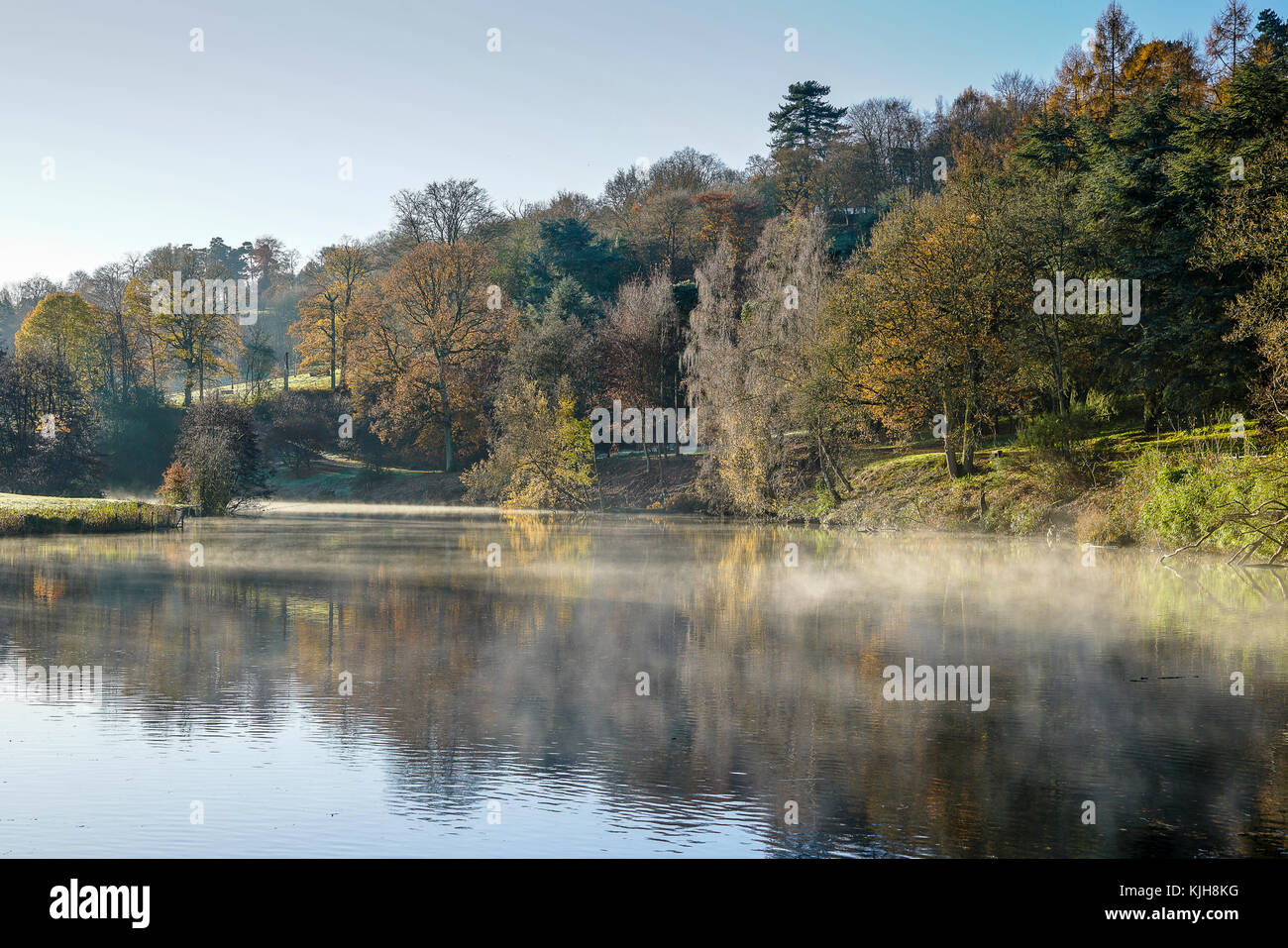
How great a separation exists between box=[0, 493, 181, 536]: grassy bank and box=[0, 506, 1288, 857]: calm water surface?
45.5 ft

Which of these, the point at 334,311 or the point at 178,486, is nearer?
the point at 178,486

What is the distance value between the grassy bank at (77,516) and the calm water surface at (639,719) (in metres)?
13.9

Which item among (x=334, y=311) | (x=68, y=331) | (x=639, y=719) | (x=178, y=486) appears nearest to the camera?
(x=639, y=719)

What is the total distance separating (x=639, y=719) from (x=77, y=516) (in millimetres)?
32586

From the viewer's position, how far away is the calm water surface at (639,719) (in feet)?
27.6

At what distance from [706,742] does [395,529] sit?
32.6 metres

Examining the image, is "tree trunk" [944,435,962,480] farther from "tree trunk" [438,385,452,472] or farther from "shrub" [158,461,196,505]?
"tree trunk" [438,385,452,472]

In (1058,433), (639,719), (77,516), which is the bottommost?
(639,719)

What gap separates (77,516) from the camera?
3756 cm

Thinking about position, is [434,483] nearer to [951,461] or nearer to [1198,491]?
[951,461]

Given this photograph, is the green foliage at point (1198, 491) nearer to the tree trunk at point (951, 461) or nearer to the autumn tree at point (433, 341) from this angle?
the tree trunk at point (951, 461)

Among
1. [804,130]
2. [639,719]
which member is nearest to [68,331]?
[804,130]

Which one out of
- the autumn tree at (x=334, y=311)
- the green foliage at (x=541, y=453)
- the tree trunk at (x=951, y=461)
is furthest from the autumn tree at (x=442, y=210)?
the tree trunk at (x=951, y=461)
